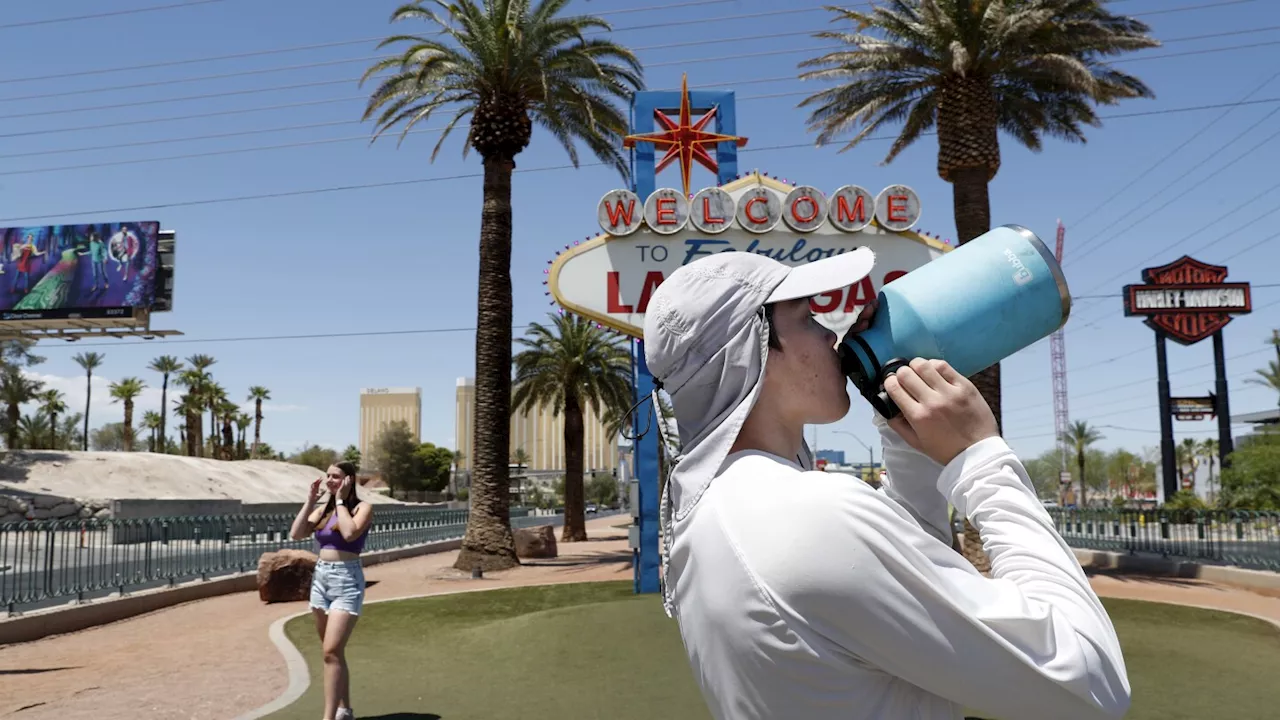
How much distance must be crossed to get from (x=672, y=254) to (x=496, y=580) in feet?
28.5

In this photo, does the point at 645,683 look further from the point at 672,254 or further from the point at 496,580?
the point at 496,580

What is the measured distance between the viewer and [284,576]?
1558cm

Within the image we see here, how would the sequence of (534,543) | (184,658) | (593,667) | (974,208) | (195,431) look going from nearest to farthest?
(593,667) < (184,658) < (974,208) < (534,543) < (195,431)

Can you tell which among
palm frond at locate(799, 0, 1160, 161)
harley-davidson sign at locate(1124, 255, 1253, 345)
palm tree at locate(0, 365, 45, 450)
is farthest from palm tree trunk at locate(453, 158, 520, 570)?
palm tree at locate(0, 365, 45, 450)

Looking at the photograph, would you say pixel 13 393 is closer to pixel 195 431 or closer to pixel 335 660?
pixel 195 431

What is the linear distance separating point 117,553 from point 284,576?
2.55 metres

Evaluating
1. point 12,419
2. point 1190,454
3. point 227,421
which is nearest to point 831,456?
point 1190,454

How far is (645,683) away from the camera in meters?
7.96

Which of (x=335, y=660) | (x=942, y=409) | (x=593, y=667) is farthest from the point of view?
(x=593, y=667)

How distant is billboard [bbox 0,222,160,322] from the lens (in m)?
40.7

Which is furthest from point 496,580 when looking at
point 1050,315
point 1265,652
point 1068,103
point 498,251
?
point 1050,315

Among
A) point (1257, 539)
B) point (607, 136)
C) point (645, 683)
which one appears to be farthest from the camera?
point (607, 136)

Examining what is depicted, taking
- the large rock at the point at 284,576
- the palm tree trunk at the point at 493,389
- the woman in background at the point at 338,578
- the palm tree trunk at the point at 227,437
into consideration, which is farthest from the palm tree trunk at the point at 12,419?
the woman in background at the point at 338,578

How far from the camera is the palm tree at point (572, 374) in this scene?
32.1 m
